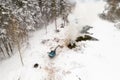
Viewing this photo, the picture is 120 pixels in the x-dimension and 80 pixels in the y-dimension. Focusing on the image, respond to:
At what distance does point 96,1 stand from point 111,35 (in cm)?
1390

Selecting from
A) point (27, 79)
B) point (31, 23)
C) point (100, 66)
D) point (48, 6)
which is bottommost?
point (27, 79)

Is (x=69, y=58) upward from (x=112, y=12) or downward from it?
downward

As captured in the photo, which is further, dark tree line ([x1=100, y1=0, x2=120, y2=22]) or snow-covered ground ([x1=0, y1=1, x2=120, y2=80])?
dark tree line ([x1=100, y1=0, x2=120, y2=22])

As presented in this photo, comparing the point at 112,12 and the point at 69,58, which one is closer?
the point at 69,58

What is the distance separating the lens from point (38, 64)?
25875 mm

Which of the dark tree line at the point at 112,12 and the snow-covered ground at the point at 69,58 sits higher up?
the dark tree line at the point at 112,12

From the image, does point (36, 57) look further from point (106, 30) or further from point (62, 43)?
point (106, 30)

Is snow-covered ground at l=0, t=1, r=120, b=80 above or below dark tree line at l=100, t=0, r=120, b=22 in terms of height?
below

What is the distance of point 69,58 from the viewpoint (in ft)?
85.3

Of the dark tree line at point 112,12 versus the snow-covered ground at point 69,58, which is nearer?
the snow-covered ground at point 69,58

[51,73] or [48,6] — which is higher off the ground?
[48,6]

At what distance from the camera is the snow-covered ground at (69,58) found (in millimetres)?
23359

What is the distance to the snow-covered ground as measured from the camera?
2336cm

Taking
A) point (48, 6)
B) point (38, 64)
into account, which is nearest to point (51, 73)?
point (38, 64)
